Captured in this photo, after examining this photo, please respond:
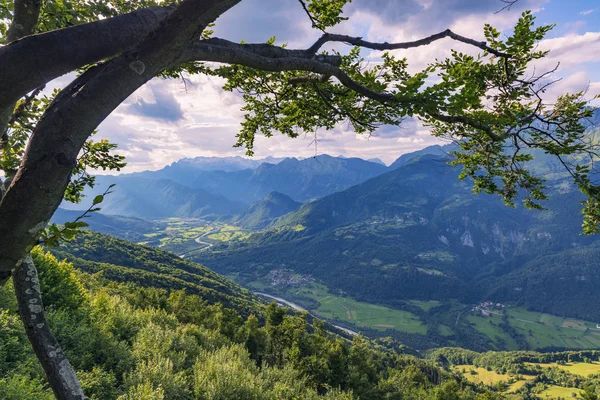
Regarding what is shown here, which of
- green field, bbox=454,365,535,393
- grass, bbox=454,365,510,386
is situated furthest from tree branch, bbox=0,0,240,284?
grass, bbox=454,365,510,386

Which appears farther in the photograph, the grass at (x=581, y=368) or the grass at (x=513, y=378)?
the grass at (x=581, y=368)

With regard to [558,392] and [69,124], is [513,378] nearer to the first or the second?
[558,392]

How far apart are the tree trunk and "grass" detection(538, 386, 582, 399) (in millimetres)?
184046

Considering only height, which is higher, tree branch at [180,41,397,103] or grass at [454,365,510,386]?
tree branch at [180,41,397,103]

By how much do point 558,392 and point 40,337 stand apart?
20337 cm

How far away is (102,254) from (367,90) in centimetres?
14814

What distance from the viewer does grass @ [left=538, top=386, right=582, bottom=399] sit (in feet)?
436

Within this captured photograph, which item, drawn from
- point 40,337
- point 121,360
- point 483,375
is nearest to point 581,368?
point 483,375

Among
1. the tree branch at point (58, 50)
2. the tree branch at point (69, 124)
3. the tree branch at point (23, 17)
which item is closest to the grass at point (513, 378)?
the tree branch at point (69, 124)

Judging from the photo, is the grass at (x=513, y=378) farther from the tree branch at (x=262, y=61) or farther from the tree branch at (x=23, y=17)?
the tree branch at (x=23, y=17)

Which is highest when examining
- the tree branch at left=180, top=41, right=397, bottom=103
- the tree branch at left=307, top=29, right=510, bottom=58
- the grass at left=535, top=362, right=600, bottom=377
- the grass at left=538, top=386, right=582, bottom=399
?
the tree branch at left=307, top=29, right=510, bottom=58

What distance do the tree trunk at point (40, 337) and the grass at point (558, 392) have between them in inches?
7246

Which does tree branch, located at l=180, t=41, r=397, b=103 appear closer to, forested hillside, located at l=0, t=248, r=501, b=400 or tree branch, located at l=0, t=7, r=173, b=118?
tree branch, located at l=0, t=7, r=173, b=118

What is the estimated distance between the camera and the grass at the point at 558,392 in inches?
5226
